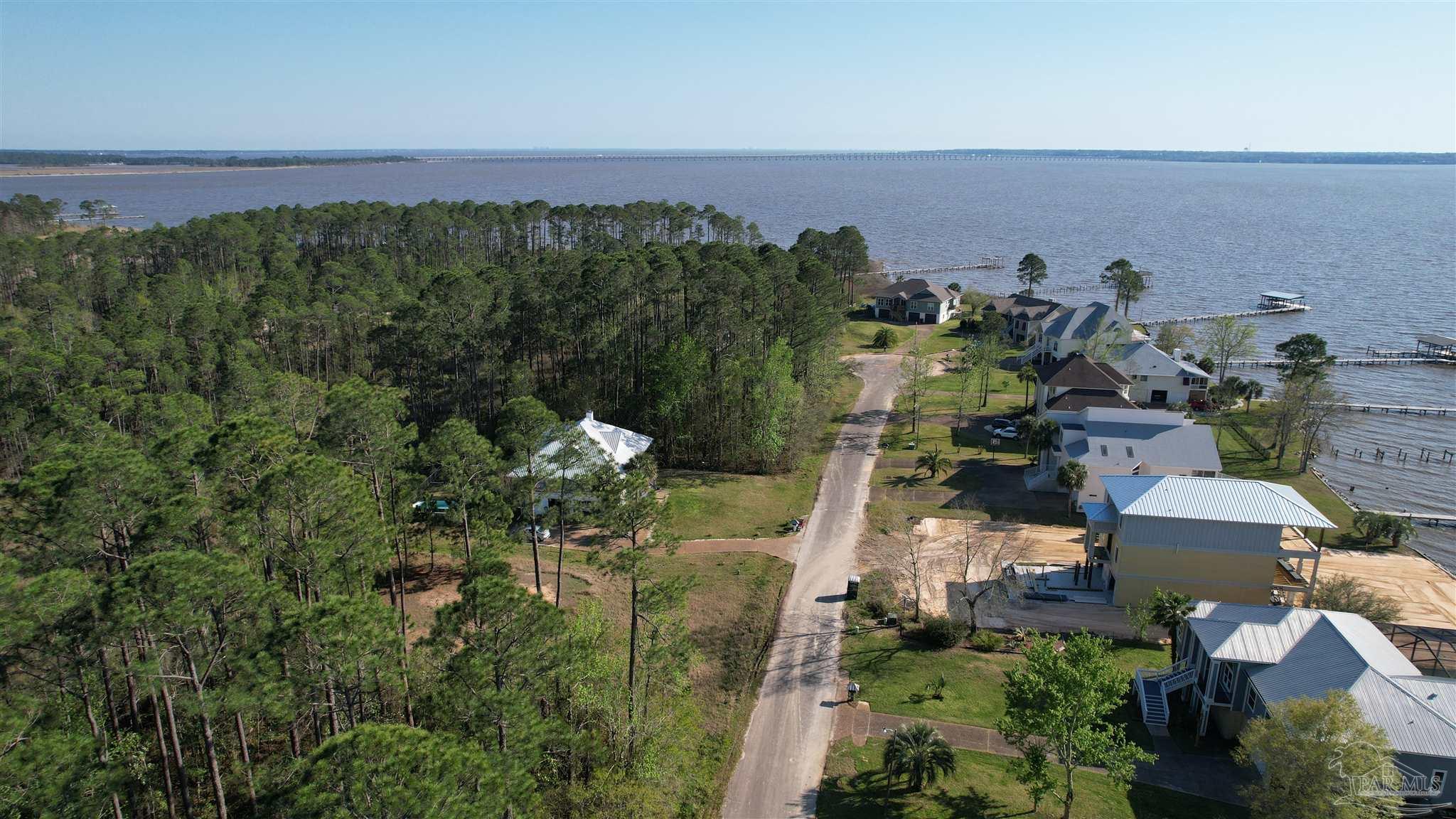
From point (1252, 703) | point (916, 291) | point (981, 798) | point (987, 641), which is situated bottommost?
point (981, 798)

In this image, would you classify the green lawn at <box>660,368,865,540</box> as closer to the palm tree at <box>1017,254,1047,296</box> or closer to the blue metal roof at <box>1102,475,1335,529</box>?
the blue metal roof at <box>1102,475,1335,529</box>

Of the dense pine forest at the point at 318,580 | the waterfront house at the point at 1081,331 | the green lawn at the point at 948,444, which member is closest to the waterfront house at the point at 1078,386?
the green lawn at the point at 948,444

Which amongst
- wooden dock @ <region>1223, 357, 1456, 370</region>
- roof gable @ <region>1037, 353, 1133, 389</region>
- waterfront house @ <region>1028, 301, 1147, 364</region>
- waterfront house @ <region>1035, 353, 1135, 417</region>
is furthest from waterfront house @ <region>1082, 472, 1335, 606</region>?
wooden dock @ <region>1223, 357, 1456, 370</region>

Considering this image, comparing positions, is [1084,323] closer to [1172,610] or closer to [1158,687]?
[1172,610]

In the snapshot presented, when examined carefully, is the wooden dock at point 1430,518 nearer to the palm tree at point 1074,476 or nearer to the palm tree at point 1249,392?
the palm tree at point 1074,476

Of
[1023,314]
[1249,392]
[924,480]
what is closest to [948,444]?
[924,480]

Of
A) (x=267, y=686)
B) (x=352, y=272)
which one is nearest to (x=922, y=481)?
(x=267, y=686)
